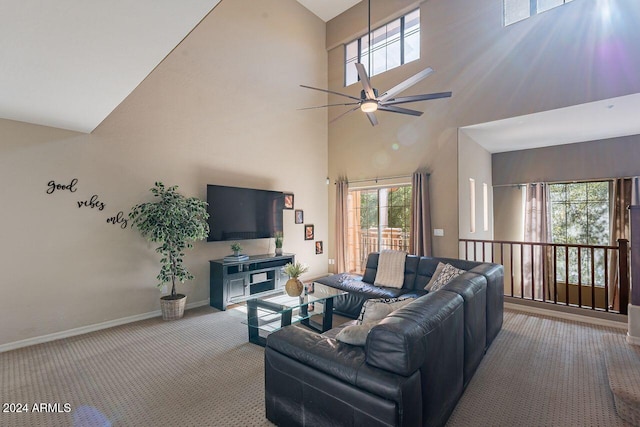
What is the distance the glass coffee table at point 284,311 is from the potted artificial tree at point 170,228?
138 cm

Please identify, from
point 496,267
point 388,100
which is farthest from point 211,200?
point 496,267

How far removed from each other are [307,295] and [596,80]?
469cm

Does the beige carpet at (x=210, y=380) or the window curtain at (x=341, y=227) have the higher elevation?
the window curtain at (x=341, y=227)

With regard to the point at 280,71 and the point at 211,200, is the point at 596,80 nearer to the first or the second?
the point at 280,71

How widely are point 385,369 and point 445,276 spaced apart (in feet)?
7.87

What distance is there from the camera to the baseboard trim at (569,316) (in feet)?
12.0

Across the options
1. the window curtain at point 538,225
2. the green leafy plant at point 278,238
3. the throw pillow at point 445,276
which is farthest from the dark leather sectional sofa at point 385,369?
the window curtain at point 538,225

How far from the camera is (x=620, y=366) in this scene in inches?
101

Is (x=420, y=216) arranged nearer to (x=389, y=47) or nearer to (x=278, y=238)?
(x=278, y=238)

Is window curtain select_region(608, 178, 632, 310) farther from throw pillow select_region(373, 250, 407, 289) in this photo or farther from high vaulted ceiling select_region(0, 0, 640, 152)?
high vaulted ceiling select_region(0, 0, 640, 152)

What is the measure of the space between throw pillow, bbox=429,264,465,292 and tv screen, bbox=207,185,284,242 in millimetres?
3056

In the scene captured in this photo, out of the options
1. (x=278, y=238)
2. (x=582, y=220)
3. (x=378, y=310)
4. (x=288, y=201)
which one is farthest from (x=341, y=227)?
(x=582, y=220)

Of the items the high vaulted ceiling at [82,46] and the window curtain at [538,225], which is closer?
the high vaulted ceiling at [82,46]

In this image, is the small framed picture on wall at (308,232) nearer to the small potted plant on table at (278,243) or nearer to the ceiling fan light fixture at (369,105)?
Answer: the small potted plant on table at (278,243)
